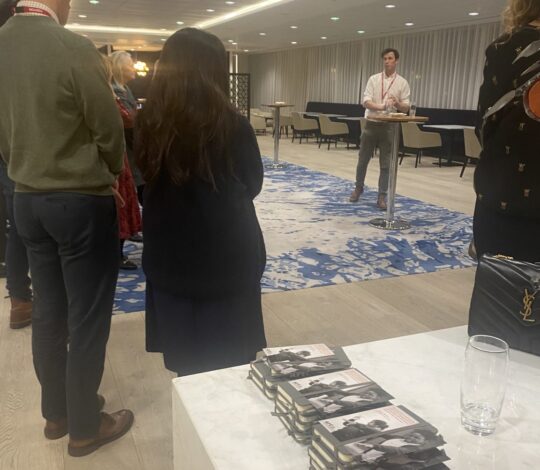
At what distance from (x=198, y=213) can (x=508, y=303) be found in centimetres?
83

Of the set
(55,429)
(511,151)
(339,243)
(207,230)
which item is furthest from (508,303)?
(339,243)

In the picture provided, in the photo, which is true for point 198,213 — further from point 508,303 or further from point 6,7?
point 6,7

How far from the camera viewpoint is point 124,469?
173 cm

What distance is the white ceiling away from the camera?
9.18 m

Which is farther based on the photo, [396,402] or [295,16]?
[295,16]

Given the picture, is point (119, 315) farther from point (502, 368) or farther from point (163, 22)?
point (163, 22)

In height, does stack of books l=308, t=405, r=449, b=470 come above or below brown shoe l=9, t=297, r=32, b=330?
above

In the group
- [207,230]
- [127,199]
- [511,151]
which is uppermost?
[511,151]

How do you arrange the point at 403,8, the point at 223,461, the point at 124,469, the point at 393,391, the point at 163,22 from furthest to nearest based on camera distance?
1. the point at 163,22
2. the point at 403,8
3. the point at 124,469
4. the point at 393,391
5. the point at 223,461

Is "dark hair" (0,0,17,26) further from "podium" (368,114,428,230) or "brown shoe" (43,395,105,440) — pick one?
"podium" (368,114,428,230)

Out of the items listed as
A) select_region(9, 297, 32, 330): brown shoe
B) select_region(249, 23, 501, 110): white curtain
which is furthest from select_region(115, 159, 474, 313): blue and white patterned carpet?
select_region(249, 23, 501, 110): white curtain

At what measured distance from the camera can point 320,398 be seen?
0.96 m

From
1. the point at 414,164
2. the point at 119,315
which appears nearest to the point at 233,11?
the point at 414,164

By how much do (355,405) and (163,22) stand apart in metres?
14.0
